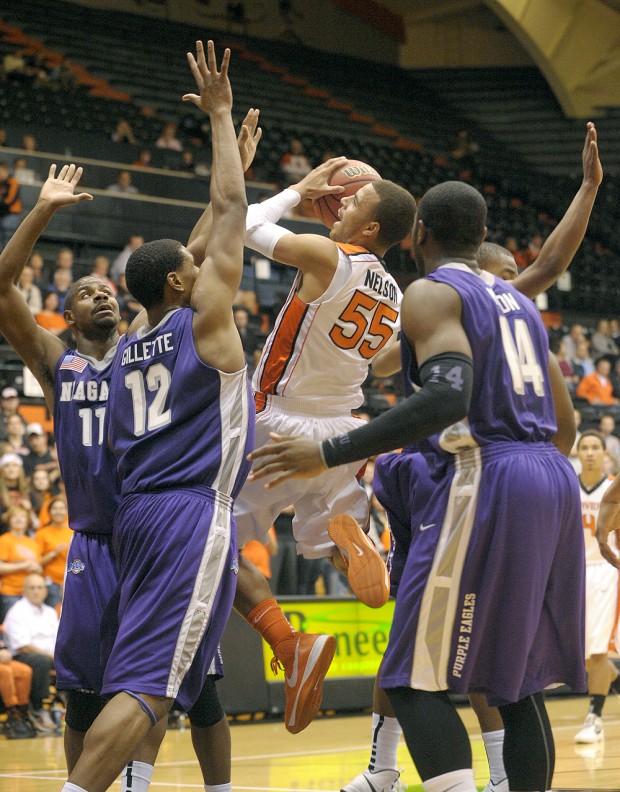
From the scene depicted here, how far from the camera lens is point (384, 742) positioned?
496cm

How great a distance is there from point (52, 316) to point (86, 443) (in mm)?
8071

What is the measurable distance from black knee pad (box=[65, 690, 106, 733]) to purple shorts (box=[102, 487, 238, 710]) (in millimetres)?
639

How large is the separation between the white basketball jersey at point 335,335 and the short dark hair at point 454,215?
4.57 ft

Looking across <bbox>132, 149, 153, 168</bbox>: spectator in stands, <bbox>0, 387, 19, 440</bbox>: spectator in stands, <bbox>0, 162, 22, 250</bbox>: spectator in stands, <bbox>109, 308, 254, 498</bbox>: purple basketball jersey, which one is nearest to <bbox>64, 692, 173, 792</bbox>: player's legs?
<bbox>109, 308, 254, 498</bbox>: purple basketball jersey

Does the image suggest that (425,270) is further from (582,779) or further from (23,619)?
(23,619)

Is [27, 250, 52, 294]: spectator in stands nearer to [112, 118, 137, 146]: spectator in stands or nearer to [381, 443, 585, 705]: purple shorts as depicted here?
[112, 118, 137, 146]: spectator in stands

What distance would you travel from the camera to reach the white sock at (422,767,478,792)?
351 centimetres

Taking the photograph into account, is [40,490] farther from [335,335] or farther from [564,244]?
[564,244]

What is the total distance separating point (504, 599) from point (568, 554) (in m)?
0.31

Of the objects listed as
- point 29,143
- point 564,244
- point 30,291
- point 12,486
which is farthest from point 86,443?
point 29,143

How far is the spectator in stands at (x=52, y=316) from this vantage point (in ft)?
40.9

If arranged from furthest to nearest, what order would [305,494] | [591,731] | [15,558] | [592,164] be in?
[15,558] < [591,731] < [305,494] < [592,164]

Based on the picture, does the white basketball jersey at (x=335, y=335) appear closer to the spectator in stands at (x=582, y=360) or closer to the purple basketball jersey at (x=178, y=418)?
the purple basketball jersey at (x=178, y=418)

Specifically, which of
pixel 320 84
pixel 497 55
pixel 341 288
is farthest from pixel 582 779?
pixel 497 55
